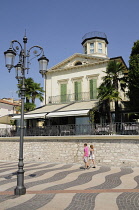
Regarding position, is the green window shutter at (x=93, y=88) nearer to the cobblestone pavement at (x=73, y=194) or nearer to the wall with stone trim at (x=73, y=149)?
the wall with stone trim at (x=73, y=149)

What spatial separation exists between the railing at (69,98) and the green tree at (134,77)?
5.72 metres

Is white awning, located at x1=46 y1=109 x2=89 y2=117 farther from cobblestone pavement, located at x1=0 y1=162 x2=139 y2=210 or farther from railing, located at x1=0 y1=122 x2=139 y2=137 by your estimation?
cobblestone pavement, located at x1=0 y1=162 x2=139 y2=210

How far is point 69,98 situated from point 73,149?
9.32 meters

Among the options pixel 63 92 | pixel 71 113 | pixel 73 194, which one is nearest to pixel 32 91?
pixel 63 92

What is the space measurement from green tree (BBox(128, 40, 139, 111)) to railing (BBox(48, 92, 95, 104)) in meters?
5.72

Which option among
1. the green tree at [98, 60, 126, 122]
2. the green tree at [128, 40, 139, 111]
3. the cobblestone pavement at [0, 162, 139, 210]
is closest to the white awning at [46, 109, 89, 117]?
the green tree at [98, 60, 126, 122]

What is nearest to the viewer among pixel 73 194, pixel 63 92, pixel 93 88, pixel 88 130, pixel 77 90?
pixel 73 194

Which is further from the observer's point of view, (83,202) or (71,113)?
(71,113)

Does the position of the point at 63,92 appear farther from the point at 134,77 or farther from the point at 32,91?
the point at 134,77

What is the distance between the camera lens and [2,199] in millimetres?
7145

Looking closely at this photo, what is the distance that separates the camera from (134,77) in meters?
18.3

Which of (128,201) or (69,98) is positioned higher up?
(69,98)

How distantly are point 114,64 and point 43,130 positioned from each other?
936 cm

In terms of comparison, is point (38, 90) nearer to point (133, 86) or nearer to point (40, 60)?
point (133, 86)
